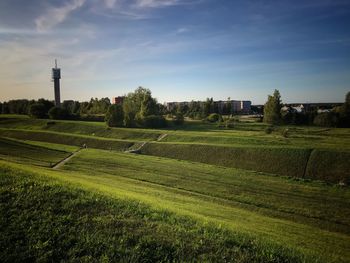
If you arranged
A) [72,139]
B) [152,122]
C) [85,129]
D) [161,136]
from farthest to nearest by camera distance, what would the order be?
[152,122] < [85,129] < [72,139] < [161,136]

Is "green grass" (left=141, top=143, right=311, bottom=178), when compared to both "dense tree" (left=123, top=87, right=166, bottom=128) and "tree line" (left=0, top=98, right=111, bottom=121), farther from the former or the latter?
"tree line" (left=0, top=98, right=111, bottom=121)

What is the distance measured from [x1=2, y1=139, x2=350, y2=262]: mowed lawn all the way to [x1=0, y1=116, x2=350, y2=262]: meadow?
0.13 meters

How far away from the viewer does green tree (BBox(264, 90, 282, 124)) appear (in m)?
75.6

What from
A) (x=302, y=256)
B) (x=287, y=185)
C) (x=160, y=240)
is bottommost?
(x=287, y=185)

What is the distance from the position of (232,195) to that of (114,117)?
62.9 m

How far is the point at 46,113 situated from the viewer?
381ft

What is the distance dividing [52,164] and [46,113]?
81.5m

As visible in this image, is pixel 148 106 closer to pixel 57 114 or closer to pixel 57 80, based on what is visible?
pixel 57 114

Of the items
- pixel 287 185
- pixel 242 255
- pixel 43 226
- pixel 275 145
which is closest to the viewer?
pixel 242 255

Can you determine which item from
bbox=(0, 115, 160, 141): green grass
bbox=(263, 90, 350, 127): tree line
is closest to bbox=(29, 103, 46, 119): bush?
bbox=(0, 115, 160, 141): green grass

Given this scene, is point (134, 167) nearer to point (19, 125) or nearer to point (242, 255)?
point (242, 255)

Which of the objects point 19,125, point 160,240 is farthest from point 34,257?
point 19,125

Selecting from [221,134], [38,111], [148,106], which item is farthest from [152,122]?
[38,111]

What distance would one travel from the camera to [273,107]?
75.6 m
